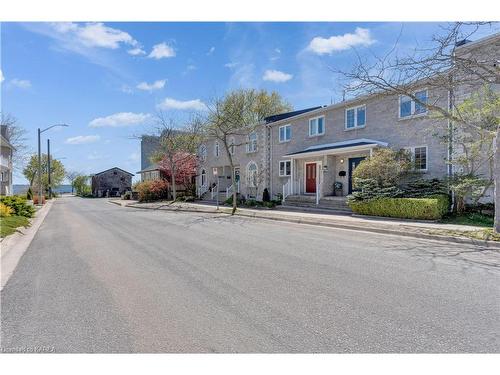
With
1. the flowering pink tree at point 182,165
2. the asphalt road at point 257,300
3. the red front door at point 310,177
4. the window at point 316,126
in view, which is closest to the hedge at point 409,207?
the asphalt road at point 257,300

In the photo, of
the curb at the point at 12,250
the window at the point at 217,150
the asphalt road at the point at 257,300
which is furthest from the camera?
the window at the point at 217,150

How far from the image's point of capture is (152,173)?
51312 mm

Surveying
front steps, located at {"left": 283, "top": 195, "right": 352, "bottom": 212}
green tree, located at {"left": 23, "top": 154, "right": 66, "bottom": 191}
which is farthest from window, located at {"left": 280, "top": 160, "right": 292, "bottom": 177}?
green tree, located at {"left": 23, "top": 154, "right": 66, "bottom": 191}

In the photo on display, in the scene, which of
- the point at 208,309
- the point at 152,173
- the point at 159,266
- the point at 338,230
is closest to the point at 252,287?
the point at 208,309

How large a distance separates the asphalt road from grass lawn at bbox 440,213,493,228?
404 cm

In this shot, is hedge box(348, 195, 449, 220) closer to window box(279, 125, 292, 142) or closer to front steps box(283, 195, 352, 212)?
front steps box(283, 195, 352, 212)

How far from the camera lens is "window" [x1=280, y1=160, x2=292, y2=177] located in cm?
2429

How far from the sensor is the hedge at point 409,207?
12.8 m

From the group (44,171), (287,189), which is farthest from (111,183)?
(287,189)

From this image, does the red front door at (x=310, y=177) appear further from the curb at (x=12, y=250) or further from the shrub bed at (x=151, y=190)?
the shrub bed at (x=151, y=190)

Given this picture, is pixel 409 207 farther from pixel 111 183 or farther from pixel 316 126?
pixel 111 183

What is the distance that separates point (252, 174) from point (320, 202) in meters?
9.18

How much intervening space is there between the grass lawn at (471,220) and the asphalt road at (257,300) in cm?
404

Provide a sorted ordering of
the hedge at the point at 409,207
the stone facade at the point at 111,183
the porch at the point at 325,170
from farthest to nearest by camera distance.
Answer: the stone facade at the point at 111,183 → the porch at the point at 325,170 → the hedge at the point at 409,207
